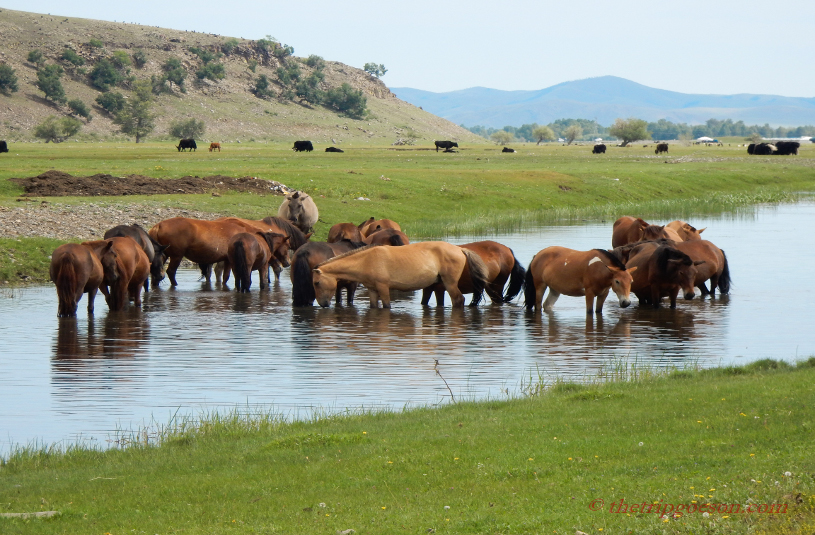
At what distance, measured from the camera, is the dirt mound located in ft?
117

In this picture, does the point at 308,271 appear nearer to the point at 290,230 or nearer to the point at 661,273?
the point at 290,230

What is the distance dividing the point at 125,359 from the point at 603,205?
1445 inches

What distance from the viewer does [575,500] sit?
260 inches

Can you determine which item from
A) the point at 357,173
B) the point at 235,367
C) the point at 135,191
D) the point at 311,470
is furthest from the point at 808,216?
the point at 311,470

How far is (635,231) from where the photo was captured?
24.1 m

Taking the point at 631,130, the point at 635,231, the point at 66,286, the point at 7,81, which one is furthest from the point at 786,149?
the point at 7,81

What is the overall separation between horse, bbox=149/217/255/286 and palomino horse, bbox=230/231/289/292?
299 millimetres

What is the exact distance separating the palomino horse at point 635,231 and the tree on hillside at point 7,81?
14541cm

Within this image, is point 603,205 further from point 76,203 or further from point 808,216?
point 76,203

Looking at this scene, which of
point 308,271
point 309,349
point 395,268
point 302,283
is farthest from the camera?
point 308,271

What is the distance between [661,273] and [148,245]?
11186 mm

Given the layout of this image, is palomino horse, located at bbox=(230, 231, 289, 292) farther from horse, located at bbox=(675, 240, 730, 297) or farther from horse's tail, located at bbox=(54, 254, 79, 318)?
horse, located at bbox=(675, 240, 730, 297)

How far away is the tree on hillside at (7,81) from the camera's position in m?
150

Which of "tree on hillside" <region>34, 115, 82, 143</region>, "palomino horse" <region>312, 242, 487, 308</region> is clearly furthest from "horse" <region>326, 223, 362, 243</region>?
"tree on hillside" <region>34, 115, 82, 143</region>
